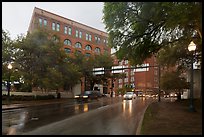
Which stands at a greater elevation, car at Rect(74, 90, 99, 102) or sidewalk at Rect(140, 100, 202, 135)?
sidewalk at Rect(140, 100, 202, 135)

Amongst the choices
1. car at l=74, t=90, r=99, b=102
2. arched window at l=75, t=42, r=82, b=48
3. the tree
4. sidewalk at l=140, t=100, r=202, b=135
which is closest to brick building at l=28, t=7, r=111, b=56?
arched window at l=75, t=42, r=82, b=48

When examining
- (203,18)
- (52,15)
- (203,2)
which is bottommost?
(203,18)

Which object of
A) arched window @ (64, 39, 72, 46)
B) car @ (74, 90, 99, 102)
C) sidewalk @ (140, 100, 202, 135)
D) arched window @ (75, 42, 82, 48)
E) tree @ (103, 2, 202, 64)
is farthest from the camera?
arched window @ (75, 42, 82, 48)

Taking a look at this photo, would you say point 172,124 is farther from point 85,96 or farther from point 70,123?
point 85,96

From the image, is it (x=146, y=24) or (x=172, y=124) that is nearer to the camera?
(x=172, y=124)

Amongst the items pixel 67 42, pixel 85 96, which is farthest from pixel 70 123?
pixel 67 42

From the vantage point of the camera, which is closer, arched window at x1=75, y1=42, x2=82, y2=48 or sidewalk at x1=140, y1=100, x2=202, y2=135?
sidewalk at x1=140, y1=100, x2=202, y2=135

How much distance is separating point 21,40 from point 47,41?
4077 mm

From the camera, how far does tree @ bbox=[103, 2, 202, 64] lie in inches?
451

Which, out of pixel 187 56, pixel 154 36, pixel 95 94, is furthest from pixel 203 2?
pixel 95 94

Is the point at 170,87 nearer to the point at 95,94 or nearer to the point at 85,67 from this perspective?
the point at 95,94

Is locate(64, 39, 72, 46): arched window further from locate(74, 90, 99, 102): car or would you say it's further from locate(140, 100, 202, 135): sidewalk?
locate(140, 100, 202, 135): sidewalk

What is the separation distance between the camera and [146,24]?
15.3m

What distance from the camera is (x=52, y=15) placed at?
6731 centimetres
